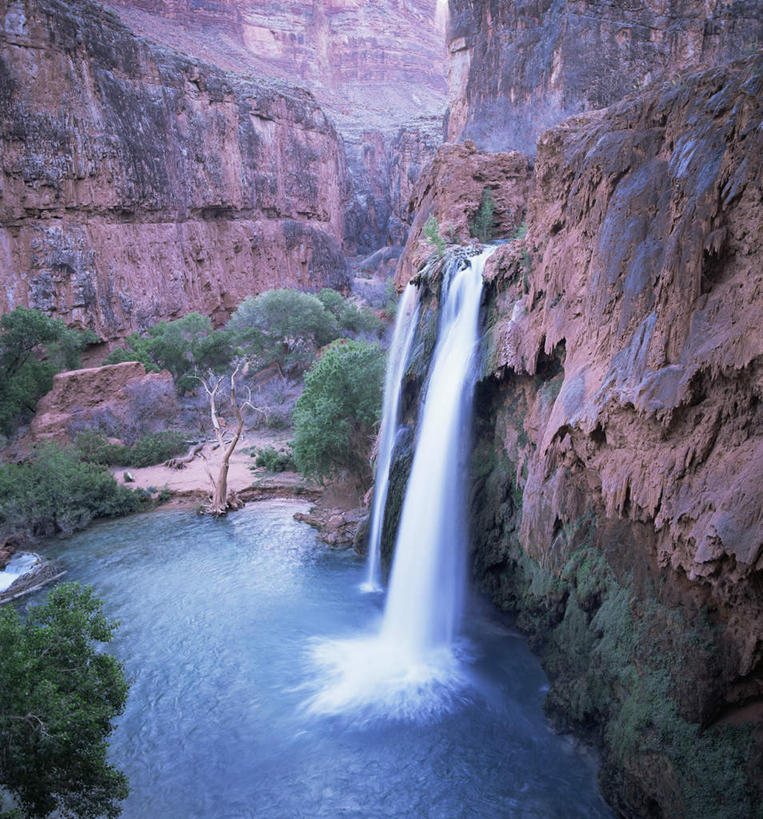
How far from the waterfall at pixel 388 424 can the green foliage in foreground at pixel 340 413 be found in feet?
3.44

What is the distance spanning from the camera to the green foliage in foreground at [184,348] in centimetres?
3506

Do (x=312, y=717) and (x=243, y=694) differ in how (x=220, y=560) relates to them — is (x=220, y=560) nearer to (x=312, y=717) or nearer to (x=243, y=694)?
(x=243, y=694)

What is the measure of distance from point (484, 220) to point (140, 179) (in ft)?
88.7

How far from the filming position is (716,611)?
22.4 ft

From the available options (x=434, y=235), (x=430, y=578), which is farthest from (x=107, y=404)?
(x=430, y=578)

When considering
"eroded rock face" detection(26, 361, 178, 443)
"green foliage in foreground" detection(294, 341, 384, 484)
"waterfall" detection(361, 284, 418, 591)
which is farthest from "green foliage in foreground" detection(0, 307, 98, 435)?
"waterfall" detection(361, 284, 418, 591)

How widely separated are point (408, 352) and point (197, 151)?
34.2 meters

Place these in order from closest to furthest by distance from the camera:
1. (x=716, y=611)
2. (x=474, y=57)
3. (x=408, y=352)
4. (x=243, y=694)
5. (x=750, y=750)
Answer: (x=750, y=750), (x=716, y=611), (x=243, y=694), (x=408, y=352), (x=474, y=57)

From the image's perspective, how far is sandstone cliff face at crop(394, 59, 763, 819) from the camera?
646cm

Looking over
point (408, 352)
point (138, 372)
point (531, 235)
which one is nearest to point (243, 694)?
point (408, 352)

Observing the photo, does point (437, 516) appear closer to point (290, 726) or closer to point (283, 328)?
point (290, 726)

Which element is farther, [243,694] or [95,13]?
[95,13]

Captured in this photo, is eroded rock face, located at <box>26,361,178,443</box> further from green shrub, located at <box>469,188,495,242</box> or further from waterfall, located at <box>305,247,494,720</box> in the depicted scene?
waterfall, located at <box>305,247,494,720</box>

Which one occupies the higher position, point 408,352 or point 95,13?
point 95,13
